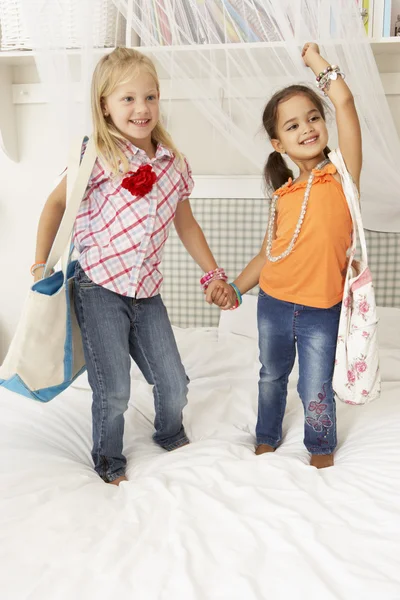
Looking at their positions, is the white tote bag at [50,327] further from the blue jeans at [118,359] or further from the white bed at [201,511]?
the white bed at [201,511]

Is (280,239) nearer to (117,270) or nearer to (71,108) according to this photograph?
(117,270)

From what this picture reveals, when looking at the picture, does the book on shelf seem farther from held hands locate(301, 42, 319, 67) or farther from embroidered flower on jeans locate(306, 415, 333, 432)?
embroidered flower on jeans locate(306, 415, 333, 432)

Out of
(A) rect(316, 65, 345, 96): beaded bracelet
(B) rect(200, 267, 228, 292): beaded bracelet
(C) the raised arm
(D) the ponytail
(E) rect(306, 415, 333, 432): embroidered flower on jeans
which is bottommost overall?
(E) rect(306, 415, 333, 432): embroidered flower on jeans

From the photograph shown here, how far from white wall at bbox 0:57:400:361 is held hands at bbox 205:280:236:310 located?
0.84m

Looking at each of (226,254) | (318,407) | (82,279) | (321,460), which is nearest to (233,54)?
(82,279)

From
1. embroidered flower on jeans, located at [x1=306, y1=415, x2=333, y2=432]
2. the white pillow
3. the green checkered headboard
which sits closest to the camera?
embroidered flower on jeans, located at [x1=306, y1=415, x2=333, y2=432]

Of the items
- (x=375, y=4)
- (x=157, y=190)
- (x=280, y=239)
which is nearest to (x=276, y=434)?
(x=280, y=239)

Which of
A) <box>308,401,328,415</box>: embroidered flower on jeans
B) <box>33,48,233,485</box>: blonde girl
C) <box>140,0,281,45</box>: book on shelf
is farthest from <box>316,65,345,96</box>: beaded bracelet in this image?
<box>308,401,328,415</box>: embroidered flower on jeans

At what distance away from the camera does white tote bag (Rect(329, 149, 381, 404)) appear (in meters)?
1.35

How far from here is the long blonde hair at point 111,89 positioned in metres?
1.40

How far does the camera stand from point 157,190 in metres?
1.48

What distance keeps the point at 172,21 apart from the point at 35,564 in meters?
1.36

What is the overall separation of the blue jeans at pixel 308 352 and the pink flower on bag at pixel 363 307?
9 cm

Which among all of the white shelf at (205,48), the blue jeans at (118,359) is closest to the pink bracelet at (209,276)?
the blue jeans at (118,359)
